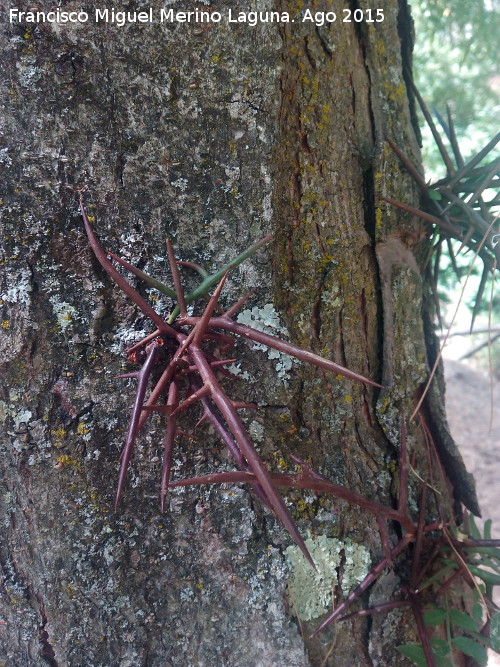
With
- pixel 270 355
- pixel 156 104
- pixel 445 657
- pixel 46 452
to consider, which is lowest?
pixel 445 657

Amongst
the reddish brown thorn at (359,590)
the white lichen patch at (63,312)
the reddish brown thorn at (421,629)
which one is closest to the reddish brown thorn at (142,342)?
the white lichen patch at (63,312)

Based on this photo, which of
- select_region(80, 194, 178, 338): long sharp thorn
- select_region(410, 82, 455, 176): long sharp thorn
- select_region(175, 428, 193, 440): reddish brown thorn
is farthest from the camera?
select_region(410, 82, 455, 176): long sharp thorn

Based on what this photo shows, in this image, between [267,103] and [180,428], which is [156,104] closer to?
[267,103]

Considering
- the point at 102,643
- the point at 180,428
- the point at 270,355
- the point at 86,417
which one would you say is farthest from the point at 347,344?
the point at 102,643

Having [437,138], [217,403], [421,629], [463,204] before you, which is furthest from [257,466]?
[437,138]

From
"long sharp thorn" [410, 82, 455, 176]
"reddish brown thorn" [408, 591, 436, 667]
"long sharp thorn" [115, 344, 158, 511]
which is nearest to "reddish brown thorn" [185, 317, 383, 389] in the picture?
"long sharp thorn" [115, 344, 158, 511]

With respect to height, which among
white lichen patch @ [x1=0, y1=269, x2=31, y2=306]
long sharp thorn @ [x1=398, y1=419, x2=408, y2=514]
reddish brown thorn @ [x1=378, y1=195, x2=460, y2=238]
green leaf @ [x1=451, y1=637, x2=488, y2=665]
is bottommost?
green leaf @ [x1=451, y1=637, x2=488, y2=665]

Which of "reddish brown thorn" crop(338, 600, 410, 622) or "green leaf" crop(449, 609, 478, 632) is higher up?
"reddish brown thorn" crop(338, 600, 410, 622)

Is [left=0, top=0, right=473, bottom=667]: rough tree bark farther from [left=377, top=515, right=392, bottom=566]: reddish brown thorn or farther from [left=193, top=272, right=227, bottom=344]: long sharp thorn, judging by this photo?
[left=193, top=272, right=227, bottom=344]: long sharp thorn
